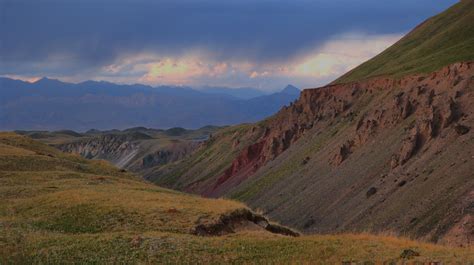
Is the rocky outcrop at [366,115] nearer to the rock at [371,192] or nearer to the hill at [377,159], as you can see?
the hill at [377,159]

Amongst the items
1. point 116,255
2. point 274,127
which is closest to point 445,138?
point 116,255

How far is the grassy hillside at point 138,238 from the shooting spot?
858 inches

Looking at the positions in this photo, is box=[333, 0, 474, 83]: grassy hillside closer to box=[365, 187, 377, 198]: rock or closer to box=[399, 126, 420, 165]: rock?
box=[399, 126, 420, 165]: rock

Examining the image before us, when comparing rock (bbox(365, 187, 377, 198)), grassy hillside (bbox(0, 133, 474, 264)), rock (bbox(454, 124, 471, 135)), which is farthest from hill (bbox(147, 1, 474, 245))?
grassy hillside (bbox(0, 133, 474, 264))

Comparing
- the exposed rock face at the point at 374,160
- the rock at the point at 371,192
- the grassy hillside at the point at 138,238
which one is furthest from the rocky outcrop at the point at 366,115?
the grassy hillside at the point at 138,238

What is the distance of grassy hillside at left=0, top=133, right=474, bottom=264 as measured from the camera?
21.8 metres

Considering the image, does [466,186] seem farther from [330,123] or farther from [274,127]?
[274,127]

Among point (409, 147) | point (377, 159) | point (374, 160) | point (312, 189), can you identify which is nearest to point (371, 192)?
point (409, 147)

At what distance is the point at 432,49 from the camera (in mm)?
107750

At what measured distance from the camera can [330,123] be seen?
333 ft

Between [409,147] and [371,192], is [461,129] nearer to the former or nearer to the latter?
[409,147]

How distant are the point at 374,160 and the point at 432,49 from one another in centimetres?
4656

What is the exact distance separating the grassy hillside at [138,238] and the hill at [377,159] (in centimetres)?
1682

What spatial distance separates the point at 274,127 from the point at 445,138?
74.3 m
